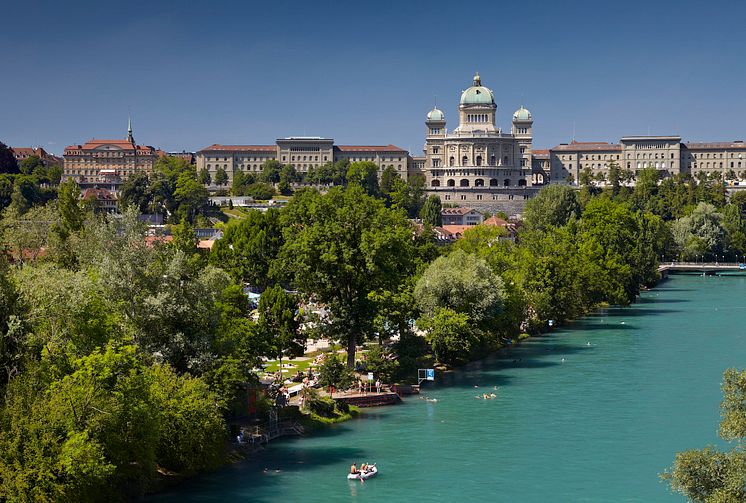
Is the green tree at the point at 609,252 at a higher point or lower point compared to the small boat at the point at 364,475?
higher

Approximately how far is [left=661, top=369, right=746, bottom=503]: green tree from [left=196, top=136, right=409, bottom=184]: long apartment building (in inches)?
6559

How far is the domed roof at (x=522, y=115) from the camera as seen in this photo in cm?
19500

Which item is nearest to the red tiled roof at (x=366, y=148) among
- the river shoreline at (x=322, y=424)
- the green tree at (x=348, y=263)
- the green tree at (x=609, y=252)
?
the green tree at (x=609, y=252)

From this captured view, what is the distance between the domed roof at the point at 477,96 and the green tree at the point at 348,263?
137 meters

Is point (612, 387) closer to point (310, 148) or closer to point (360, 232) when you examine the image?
point (360, 232)

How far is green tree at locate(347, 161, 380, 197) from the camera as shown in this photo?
161 metres

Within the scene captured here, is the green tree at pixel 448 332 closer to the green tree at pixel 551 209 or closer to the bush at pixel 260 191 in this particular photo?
the green tree at pixel 551 209

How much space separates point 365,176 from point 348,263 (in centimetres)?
11349

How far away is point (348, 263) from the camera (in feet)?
161

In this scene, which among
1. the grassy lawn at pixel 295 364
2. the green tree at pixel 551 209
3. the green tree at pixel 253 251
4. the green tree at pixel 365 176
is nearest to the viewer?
the grassy lawn at pixel 295 364

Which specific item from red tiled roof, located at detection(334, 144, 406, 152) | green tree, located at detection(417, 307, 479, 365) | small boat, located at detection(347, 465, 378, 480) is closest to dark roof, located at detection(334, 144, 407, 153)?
red tiled roof, located at detection(334, 144, 406, 152)

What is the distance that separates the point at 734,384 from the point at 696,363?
31.6 m

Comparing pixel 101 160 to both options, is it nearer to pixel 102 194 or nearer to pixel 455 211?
pixel 102 194

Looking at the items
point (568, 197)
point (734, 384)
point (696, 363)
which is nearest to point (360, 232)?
point (696, 363)
